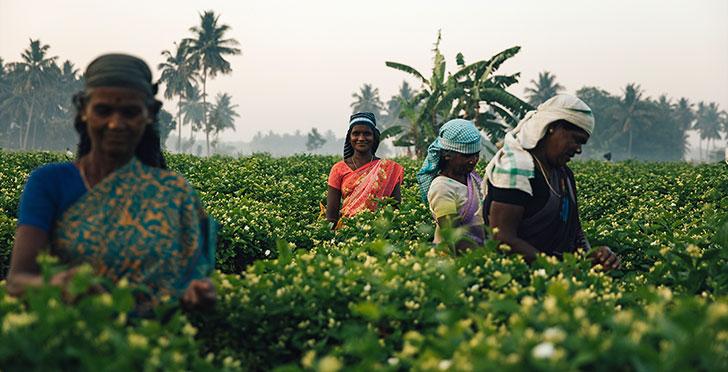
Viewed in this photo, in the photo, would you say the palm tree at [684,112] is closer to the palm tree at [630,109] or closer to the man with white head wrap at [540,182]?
the palm tree at [630,109]

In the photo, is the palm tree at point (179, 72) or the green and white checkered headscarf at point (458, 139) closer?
the green and white checkered headscarf at point (458, 139)

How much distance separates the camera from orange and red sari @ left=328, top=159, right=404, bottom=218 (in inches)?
229

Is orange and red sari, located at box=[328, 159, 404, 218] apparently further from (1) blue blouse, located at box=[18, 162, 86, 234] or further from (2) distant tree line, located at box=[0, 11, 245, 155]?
(2) distant tree line, located at box=[0, 11, 245, 155]

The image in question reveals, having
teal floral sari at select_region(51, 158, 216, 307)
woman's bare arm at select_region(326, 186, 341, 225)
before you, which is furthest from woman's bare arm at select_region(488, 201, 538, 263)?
woman's bare arm at select_region(326, 186, 341, 225)

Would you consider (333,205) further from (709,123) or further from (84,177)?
(709,123)

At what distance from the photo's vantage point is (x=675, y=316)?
1.68 meters

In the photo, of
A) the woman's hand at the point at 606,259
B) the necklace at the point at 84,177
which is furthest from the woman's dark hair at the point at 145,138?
the woman's hand at the point at 606,259

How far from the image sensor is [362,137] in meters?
6.02

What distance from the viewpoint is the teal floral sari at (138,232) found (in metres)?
2.37

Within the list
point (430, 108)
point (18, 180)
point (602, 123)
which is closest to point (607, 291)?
point (18, 180)

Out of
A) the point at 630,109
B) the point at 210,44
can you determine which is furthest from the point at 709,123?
the point at 210,44

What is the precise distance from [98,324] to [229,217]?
15.3 ft

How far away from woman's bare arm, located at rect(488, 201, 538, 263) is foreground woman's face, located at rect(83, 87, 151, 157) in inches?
79.3

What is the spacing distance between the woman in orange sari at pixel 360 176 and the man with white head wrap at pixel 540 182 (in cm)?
219
